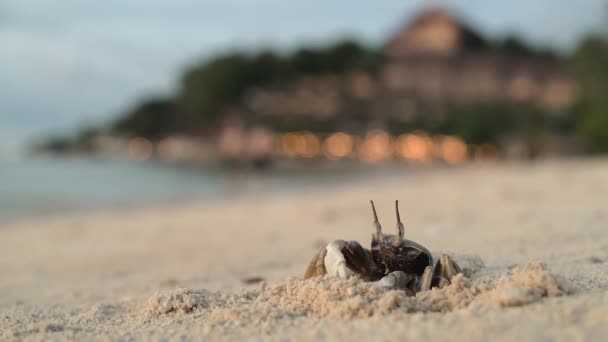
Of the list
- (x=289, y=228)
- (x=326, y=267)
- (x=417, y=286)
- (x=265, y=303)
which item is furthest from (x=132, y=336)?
(x=289, y=228)

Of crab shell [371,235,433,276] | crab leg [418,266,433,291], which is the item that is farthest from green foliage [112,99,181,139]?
crab leg [418,266,433,291]

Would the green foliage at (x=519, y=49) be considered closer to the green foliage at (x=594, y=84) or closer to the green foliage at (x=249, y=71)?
the green foliage at (x=249, y=71)

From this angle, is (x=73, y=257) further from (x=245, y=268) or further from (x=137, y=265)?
(x=245, y=268)

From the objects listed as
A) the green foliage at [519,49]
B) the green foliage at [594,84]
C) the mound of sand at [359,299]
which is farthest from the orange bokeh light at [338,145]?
the mound of sand at [359,299]

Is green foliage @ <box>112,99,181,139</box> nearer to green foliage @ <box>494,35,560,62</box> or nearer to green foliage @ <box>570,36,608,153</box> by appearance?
green foliage @ <box>494,35,560,62</box>

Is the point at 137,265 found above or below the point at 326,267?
below
